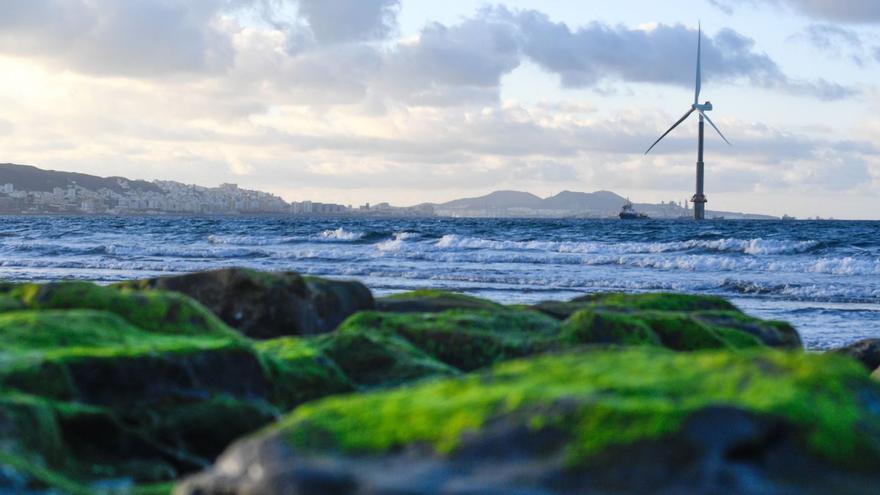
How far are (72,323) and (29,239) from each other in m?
44.0

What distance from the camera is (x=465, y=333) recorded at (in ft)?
21.4

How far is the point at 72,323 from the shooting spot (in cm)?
530

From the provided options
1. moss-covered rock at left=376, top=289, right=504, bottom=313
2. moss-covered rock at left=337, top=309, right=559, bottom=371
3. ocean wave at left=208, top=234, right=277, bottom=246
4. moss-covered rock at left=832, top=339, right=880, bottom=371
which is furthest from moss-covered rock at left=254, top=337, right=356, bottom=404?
ocean wave at left=208, top=234, right=277, bottom=246

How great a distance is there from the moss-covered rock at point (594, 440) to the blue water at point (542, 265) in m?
10.0

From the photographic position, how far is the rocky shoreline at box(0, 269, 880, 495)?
2996 millimetres

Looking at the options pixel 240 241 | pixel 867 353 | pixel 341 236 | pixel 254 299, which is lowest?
pixel 240 241

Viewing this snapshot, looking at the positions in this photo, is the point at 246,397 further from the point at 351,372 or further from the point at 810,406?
the point at 810,406

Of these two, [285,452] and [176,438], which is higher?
[285,452]

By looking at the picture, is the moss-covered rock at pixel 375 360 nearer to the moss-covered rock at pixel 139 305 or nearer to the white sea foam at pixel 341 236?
the moss-covered rock at pixel 139 305

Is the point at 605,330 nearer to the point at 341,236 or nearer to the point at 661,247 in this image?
the point at 661,247

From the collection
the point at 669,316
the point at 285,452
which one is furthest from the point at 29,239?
the point at 285,452

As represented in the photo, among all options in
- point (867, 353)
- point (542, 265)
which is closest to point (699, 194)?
point (542, 265)

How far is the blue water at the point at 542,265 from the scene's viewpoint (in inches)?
794

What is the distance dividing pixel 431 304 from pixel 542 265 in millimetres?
22366
